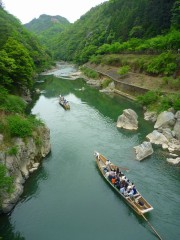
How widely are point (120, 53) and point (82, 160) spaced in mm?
56268

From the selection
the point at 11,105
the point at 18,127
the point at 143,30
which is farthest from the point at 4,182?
the point at 143,30

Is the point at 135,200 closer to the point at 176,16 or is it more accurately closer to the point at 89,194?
the point at 89,194

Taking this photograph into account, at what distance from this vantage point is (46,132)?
29125mm

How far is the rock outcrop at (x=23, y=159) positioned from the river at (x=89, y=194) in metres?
0.70

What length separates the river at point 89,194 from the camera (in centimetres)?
1905

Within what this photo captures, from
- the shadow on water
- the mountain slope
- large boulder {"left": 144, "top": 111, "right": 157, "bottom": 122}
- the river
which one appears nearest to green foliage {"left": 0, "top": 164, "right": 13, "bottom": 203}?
the river

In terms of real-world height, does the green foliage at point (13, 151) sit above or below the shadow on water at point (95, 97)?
above

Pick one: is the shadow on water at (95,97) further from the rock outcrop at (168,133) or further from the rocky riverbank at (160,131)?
the rock outcrop at (168,133)

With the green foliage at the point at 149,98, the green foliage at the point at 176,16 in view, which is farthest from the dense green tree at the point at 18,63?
the green foliage at the point at 176,16

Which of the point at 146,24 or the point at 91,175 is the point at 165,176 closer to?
the point at 91,175

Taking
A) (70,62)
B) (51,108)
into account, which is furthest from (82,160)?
(70,62)

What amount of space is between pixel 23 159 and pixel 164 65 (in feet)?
121

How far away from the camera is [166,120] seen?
35.2 m

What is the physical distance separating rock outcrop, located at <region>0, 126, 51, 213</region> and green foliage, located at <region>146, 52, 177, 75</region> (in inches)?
1173
